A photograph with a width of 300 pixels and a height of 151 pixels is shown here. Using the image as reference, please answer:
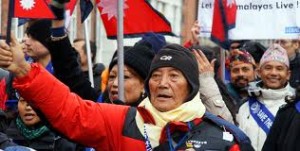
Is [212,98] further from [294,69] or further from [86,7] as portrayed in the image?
[294,69]

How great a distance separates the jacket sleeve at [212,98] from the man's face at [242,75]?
2803mm

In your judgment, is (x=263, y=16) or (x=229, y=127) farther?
(x=263, y=16)

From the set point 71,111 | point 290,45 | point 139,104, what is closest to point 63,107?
point 71,111

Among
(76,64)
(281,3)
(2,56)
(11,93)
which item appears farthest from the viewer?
(281,3)

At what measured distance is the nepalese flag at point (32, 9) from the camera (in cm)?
756

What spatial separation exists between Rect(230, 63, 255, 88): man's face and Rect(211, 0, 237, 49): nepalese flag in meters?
0.79

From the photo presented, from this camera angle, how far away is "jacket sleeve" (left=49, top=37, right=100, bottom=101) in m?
5.96

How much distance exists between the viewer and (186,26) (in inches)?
1528

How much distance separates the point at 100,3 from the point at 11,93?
0.97 meters

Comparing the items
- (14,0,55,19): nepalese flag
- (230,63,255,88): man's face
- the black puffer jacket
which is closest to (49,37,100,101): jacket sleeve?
(14,0,55,19): nepalese flag

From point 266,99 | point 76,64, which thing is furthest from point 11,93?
point 266,99

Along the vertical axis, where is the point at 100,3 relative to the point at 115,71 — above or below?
above

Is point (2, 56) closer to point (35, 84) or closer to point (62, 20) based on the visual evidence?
point (35, 84)

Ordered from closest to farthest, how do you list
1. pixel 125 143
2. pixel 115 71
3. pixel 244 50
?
1. pixel 125 143
2. pixel 115 71
3. pixel 244 50
